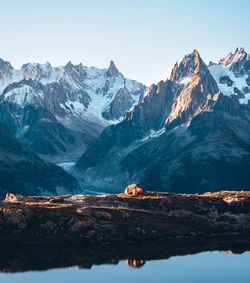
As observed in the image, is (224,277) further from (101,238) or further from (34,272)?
(101,238)

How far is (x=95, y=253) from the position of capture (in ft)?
587

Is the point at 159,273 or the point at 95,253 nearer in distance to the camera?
the point at 159,273

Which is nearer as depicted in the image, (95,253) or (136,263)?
(136,263)

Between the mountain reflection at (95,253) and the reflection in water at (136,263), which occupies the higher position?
the mountain reflection at (95,253)

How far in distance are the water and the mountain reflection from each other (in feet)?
13.3

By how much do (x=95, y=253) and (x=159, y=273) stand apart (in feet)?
99.5

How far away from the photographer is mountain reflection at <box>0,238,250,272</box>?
541ft

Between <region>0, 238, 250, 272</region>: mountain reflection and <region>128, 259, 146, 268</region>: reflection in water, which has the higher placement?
<region>0, 238, 250, 272</region>: mountain reflection

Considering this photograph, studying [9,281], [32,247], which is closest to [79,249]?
[32,247]

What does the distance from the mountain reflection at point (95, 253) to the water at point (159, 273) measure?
13.3 ft

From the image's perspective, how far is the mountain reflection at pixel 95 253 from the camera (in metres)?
165

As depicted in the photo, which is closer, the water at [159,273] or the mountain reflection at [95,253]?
the water at [159,273]

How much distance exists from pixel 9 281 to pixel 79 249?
135 feet

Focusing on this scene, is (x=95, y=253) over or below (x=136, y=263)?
over
